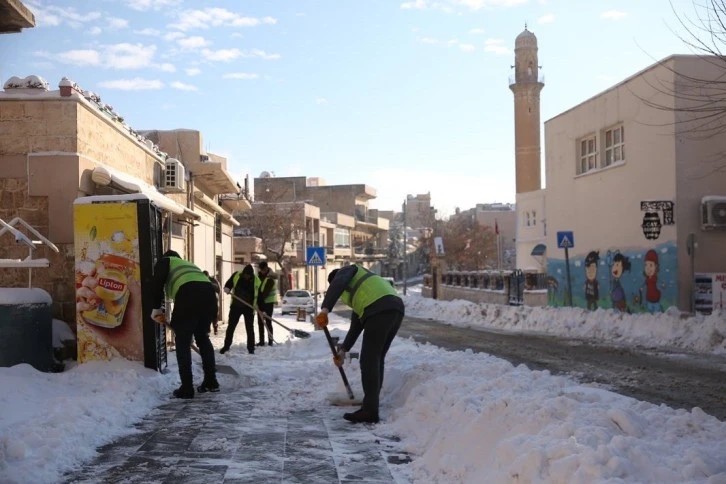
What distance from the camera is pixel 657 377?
11555 mm

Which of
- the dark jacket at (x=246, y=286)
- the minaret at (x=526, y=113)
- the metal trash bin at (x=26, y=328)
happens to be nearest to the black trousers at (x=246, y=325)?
the dark jacket at (x=246, y=286)

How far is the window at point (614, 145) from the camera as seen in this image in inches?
1006

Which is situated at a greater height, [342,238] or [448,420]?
[342,238]

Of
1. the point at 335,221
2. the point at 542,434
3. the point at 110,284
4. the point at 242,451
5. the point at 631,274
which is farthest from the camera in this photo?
the point at 335,221

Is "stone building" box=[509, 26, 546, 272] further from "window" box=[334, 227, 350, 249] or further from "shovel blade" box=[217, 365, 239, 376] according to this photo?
"shovel blade" box=[217, 365, 239, 376]

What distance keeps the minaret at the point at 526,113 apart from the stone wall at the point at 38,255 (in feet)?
182

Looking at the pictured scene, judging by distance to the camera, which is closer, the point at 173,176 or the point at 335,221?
the point at 173,176

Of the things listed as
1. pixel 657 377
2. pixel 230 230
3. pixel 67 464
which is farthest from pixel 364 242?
pixel 67 464

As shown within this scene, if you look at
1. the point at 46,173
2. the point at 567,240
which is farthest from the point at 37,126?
the point at 567,240

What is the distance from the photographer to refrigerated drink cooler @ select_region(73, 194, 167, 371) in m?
9.84

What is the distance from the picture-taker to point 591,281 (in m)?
27.7

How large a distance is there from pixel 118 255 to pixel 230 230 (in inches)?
909

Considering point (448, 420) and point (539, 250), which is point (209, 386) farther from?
point (539, 250)

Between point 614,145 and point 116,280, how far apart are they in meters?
20.4
